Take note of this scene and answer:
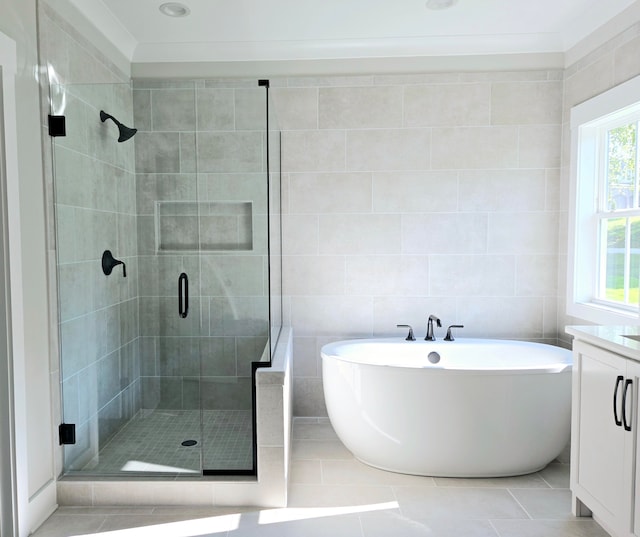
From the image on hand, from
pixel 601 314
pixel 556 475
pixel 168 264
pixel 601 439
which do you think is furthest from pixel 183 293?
pixel 601 314

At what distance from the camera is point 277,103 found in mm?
3590

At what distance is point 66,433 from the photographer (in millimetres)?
2553

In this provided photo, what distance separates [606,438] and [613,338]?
0.41 m

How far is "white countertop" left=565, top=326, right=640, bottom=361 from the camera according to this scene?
1946mm

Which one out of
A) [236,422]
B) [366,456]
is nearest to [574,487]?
[366,456]

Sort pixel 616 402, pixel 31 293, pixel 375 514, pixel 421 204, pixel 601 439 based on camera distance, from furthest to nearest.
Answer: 1. pixel 421 204
2. pixel 375 514
3. pixel 31 293
4. pixel 601 439
5. pixel 616 402

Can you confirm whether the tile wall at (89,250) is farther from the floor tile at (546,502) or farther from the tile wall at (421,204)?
the floor tile at (546,502)

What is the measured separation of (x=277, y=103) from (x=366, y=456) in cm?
236

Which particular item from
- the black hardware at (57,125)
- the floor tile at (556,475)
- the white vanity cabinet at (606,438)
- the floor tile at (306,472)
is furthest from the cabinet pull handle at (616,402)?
the black hardware at (57,125)

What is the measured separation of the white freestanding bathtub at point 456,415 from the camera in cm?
269

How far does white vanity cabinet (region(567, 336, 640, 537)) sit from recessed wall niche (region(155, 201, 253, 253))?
1.69 metres

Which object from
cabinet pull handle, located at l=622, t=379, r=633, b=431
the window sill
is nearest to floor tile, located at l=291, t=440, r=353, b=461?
cabinet pull handle, located at l=622, t=379, r=633, b=431

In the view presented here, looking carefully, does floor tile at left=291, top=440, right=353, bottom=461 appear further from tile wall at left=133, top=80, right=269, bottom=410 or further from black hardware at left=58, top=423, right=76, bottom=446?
black hardware at left=58, top=423, right=76, bottom=446

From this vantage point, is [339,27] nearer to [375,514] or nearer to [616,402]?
[616,402]
